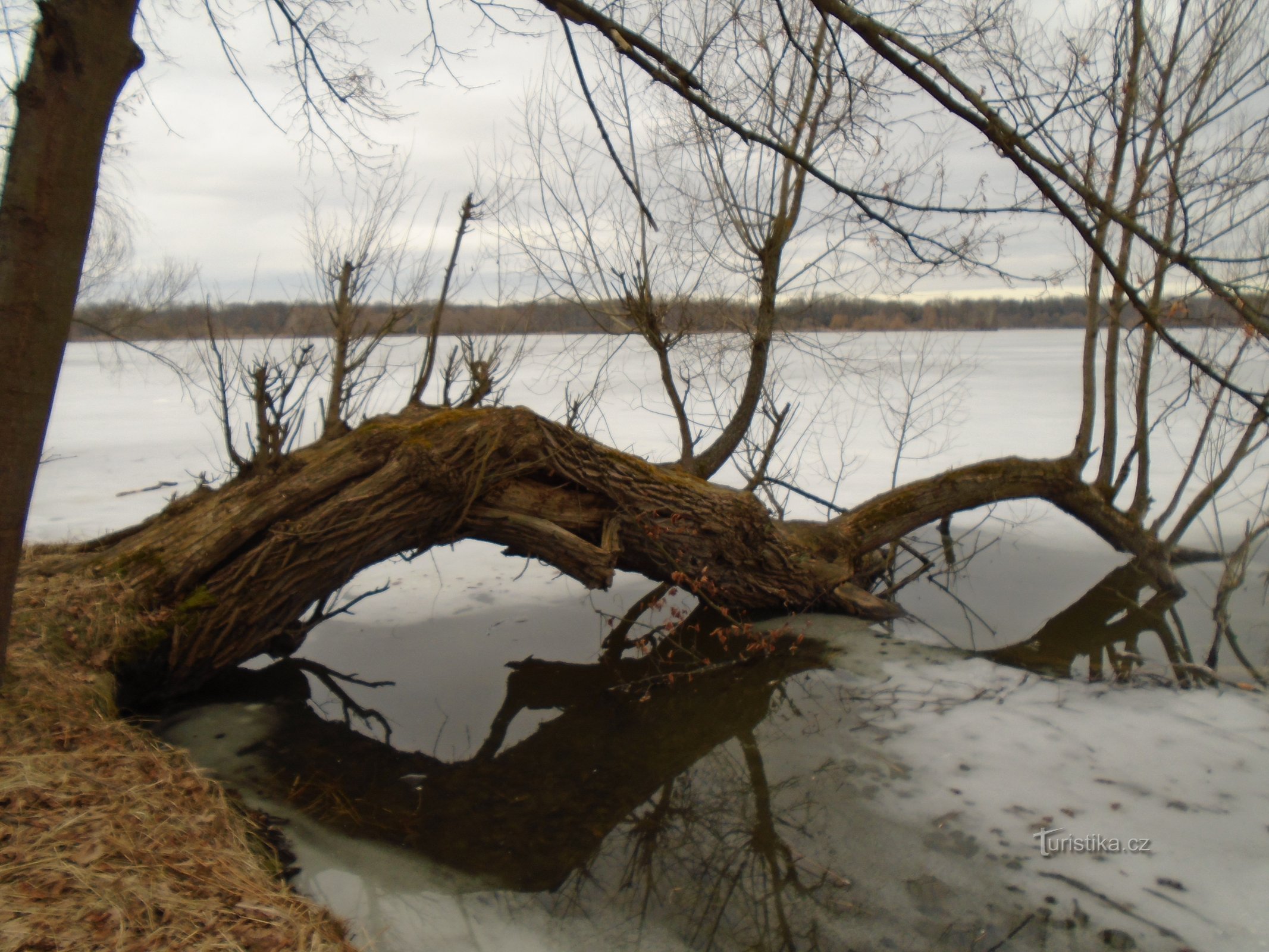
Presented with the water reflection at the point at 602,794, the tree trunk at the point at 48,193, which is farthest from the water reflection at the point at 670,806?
the tree trunk at the point at 48,193

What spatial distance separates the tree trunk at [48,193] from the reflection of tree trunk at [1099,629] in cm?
558

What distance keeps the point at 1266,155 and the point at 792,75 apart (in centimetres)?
429

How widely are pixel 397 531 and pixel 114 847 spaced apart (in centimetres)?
257

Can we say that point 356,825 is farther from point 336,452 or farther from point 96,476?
point 96,476

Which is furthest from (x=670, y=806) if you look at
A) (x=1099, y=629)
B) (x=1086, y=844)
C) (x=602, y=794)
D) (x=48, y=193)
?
(x=1099, y=629)

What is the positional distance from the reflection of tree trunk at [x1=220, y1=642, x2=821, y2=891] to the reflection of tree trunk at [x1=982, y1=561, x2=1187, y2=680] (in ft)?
5.86

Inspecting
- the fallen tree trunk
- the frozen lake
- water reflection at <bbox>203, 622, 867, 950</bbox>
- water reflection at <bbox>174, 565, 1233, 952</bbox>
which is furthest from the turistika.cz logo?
the fallen tree trunk

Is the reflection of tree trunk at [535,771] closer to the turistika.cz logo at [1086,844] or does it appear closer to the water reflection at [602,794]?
the water reflection at [602,794]

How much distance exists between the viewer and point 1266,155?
736 centimetres

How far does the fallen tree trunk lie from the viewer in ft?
15.7

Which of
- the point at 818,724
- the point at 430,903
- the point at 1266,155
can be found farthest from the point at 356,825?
the point at 1266,155

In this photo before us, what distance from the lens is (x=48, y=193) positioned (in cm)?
250

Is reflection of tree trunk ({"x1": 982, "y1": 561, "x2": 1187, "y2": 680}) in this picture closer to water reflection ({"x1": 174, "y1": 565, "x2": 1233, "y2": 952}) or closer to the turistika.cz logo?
water reflection ({"x1": 174, "y1": 565, "x2": 1233, "y2": 952})

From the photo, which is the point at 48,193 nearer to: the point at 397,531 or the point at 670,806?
the point at 397,531
